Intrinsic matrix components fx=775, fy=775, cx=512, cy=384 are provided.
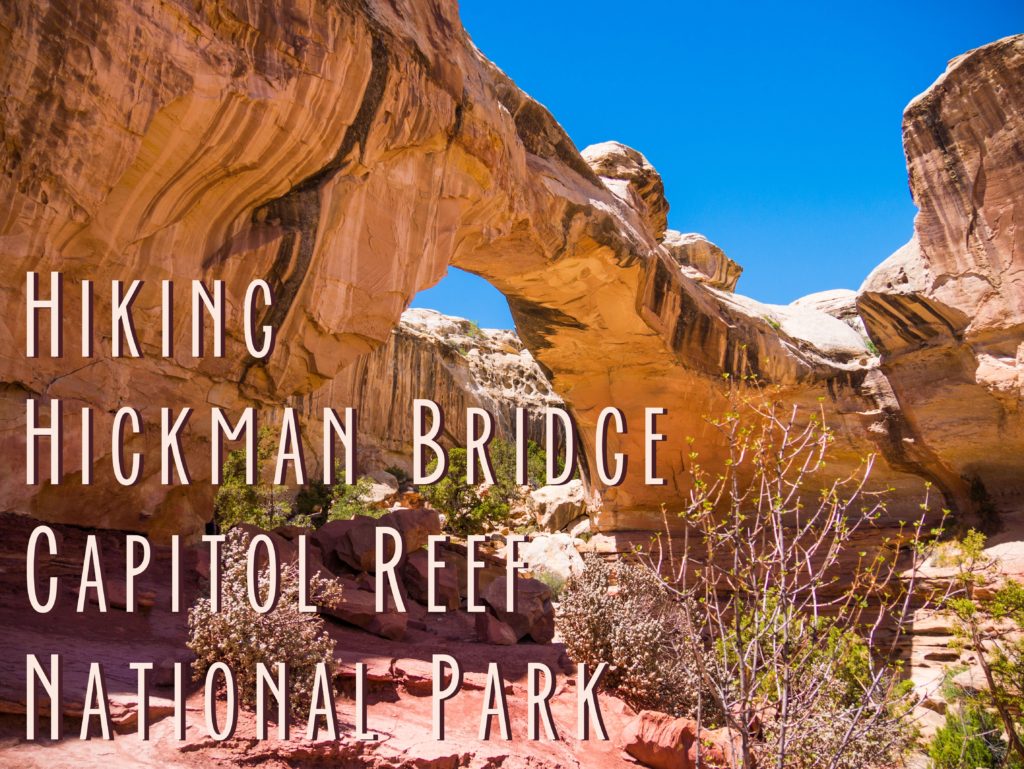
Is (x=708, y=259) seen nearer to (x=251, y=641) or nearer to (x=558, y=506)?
(x=558, y=506)

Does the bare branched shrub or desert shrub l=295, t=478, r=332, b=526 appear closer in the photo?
the bare branched shrub

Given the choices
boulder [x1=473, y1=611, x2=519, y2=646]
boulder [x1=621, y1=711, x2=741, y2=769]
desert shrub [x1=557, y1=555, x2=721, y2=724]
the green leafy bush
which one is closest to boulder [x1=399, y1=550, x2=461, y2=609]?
boulder [x1=473, y1=611, x2=519, y2=646]

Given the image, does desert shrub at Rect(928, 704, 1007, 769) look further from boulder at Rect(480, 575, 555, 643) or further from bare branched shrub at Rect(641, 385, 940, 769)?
boulder at Rect(480, 575, 555, 643)

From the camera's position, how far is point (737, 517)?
402 centimetres

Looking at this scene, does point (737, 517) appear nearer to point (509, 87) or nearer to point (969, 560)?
point (509, 87)

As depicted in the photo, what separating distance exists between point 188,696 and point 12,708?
115cm

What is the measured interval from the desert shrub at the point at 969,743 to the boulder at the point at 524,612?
4.63 meters

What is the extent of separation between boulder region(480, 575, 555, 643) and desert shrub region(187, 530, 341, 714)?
440 cm

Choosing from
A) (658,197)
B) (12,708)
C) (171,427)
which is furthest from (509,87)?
(12,708)

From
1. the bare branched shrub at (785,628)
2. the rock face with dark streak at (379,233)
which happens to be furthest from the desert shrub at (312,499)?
the bare branched shrub at (785,628)

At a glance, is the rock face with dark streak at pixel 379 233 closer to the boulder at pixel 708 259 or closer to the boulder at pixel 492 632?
the boulder at pixel 492 632

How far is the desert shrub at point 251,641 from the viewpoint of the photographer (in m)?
5.28

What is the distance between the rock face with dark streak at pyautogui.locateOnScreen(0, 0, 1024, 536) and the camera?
22.1 ft

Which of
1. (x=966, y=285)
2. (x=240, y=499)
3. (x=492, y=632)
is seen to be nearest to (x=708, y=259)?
(x=966, y=285)
